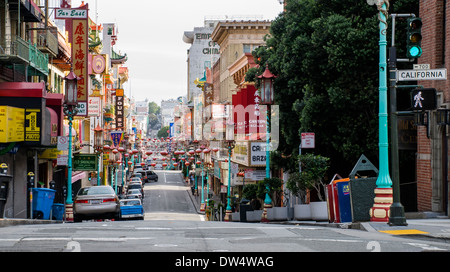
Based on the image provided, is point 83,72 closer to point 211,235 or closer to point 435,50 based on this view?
point 435,50

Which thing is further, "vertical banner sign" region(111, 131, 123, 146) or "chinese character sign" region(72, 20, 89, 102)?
"vertical banner sign" region(111, 131, 123, 146)

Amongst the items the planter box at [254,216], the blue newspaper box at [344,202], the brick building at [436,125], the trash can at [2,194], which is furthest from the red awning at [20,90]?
the brick building at [436,125]

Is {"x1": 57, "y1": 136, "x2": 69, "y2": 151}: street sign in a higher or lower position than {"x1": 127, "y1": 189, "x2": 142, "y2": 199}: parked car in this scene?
higher

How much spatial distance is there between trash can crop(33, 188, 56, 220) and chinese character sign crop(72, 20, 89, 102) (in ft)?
51.4

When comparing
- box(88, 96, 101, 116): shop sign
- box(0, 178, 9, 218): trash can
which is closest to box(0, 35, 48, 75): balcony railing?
box(0, 178, 9, 218): trash can

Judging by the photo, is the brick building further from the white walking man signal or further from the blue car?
the blue car

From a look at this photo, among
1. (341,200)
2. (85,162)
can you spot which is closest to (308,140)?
(341,200)

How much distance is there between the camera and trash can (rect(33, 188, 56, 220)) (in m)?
28.1

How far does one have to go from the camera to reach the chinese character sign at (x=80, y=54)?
43.2 meters

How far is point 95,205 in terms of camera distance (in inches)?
1057

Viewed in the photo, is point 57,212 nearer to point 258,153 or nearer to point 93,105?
point 258,153

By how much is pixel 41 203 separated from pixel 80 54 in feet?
57.1

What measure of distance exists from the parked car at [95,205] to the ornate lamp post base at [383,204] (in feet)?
41.1

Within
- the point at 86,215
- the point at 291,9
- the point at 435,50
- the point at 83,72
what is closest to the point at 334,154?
the point at 291,9
